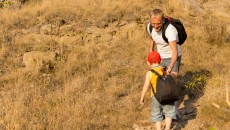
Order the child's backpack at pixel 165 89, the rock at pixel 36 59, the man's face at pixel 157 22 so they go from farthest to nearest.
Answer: the rock at pixel 36 59 → the man's face at pixel 157 22 → the child's backpack at pixel 165 89

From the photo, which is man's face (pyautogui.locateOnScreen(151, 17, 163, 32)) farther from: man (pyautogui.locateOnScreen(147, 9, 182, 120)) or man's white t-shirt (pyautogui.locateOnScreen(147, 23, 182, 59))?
man's white t-shirt (pyautogui.locateOnScreen(147, 23, 182, 59))

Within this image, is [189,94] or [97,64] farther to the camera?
[97,64]

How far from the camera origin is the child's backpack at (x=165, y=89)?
13.3 ft

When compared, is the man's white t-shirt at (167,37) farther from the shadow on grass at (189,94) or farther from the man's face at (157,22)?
the shadow on grass at (189,94)

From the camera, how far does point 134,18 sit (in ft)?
33.7


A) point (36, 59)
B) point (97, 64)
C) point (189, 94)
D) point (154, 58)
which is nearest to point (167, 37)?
point (154, 58)

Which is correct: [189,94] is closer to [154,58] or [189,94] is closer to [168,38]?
[168,38]

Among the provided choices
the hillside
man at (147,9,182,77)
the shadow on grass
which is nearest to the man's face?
man at (147,9,182,77)

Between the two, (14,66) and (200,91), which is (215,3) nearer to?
(200,91)

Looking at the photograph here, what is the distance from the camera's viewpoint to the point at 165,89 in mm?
4066

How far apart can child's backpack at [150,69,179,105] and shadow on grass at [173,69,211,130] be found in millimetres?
945

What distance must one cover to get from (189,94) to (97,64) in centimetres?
233

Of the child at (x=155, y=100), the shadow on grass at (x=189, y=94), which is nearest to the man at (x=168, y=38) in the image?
the child at (x=155, y=100)

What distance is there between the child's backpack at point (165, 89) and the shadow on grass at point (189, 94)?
945mm
